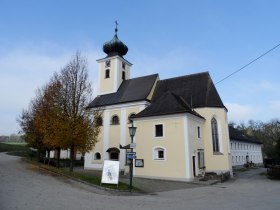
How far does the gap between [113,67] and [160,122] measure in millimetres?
16687

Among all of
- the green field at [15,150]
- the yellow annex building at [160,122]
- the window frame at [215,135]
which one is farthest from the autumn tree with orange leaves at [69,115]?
the green field at [15,150]

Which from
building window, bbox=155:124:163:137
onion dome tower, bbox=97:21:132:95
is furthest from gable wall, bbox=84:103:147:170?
building window, bbox=155:124:163:137

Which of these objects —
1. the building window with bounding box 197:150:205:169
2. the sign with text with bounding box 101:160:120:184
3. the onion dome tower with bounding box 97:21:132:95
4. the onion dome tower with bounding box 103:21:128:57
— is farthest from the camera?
the onion dome tower with bounding box 103:21:128:57

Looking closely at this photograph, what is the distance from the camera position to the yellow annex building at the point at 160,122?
82.0 ft

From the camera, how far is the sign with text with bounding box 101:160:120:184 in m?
16.6

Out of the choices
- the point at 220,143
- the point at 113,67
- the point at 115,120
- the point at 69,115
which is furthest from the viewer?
the point at 113,67

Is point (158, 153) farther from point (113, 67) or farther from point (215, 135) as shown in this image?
point (113, 67)

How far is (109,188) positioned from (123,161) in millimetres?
15707

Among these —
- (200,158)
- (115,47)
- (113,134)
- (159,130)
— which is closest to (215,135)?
(200,158)

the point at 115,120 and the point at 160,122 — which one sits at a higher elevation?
the point at 115,120

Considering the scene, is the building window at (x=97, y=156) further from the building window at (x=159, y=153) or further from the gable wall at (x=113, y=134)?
the building window at (x=159, y=153)

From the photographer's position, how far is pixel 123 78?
40.7 meters

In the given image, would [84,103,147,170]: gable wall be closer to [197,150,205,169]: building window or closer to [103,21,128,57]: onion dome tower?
[197,150,205,169]: building window

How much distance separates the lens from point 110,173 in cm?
1681
